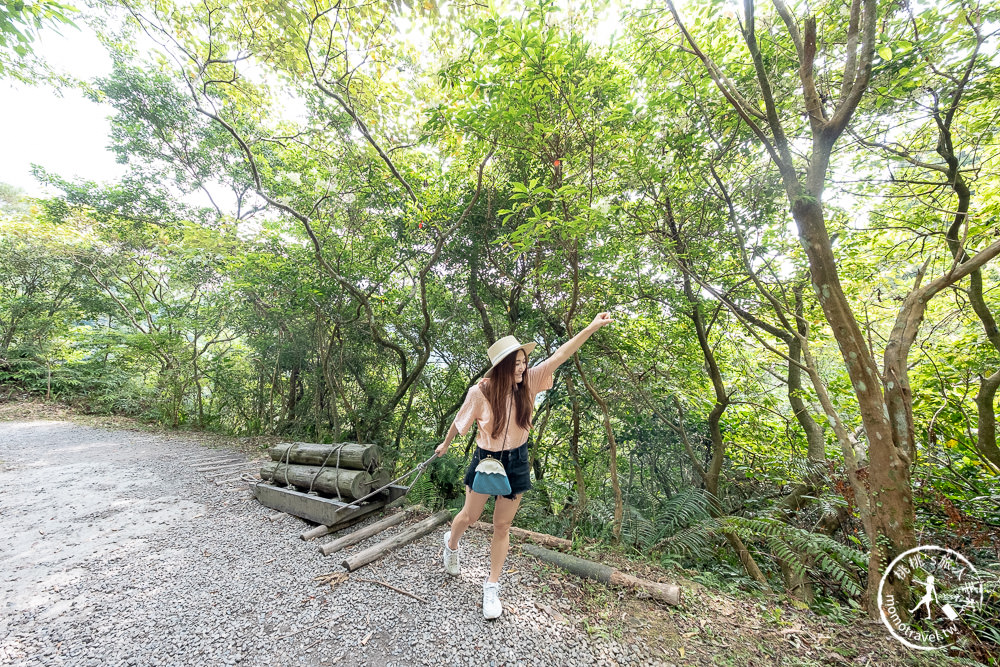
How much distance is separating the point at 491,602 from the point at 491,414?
135 centimetres

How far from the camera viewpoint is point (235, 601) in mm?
2717

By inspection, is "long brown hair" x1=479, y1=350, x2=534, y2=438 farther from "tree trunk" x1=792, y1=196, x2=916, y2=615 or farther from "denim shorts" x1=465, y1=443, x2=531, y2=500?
"tree trunk" x1=792, y1=196, x2=916, y2=615

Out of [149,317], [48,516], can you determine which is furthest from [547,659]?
[149,317]

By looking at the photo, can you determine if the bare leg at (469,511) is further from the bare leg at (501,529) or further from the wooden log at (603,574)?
the wooden log at (603,574)

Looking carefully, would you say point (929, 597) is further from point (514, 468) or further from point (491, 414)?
point (491, 414)

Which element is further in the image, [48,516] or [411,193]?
[411,193]

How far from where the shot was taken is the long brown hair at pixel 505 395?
2480 mm

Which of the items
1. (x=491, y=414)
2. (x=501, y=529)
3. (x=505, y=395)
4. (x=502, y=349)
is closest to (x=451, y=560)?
(x=501, y=529)

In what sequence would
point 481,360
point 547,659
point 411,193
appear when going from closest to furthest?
point 547,659
point 411,193
point 481,360

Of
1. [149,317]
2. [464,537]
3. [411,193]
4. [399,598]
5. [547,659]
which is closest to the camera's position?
[547,659]

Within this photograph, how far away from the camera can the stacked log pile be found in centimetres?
396

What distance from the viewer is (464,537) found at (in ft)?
12.1

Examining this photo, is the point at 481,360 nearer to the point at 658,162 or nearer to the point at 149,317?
the point at 658,162

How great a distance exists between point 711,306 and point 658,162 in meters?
1.96
